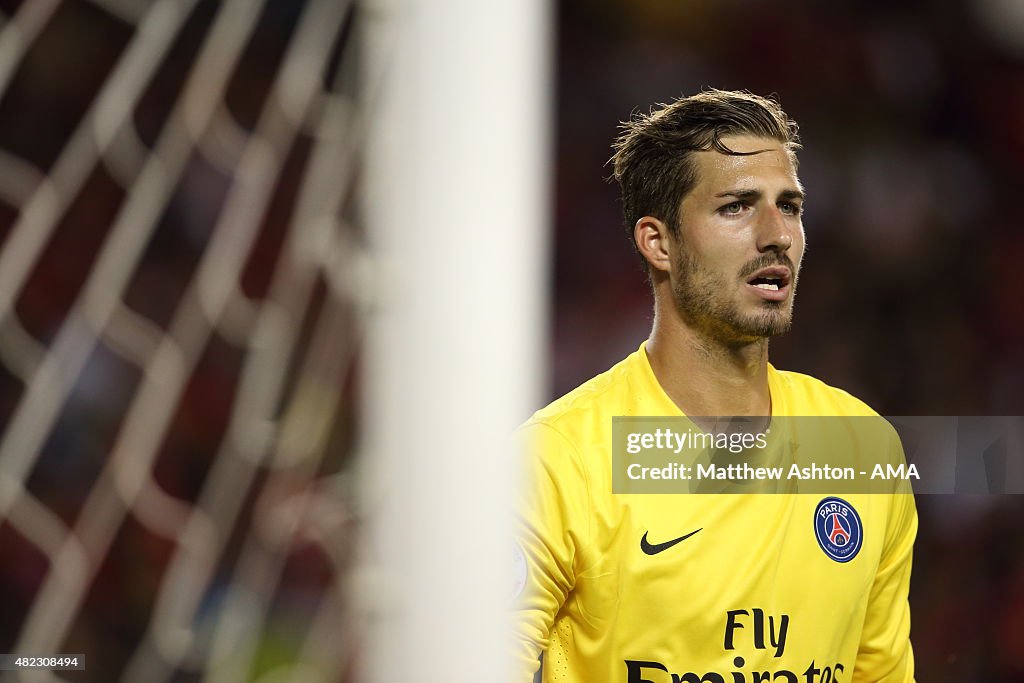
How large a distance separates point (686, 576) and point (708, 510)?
6 cm

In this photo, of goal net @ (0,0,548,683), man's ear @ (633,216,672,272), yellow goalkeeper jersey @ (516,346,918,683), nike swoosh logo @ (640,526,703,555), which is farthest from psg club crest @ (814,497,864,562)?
goal net @ (0,0,548,683)

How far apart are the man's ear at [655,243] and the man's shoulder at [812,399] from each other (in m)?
0.15

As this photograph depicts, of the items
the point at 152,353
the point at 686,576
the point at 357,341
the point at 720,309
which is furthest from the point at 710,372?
the point at 152,353

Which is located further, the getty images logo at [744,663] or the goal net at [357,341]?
the getty images logo at [744,663]

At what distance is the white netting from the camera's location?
3.44ft

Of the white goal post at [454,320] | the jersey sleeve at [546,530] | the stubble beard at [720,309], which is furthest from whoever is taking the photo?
the stubble beard at [720,309]

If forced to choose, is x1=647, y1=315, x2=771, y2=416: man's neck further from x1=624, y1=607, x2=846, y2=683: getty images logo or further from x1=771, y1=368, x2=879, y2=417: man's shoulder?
x1=624, y1=607, x2=846, y2=683: getty images logo

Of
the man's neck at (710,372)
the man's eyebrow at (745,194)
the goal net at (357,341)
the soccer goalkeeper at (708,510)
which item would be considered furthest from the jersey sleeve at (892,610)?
the goal net at (357,341)

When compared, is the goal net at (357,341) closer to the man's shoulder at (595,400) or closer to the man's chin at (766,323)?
the man's shoulder at (595,400)

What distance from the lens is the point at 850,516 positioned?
850mm

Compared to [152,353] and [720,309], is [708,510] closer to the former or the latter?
[720,309]

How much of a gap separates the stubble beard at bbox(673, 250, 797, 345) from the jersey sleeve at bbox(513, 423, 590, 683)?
154 mm

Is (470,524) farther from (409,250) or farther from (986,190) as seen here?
(986,190)
